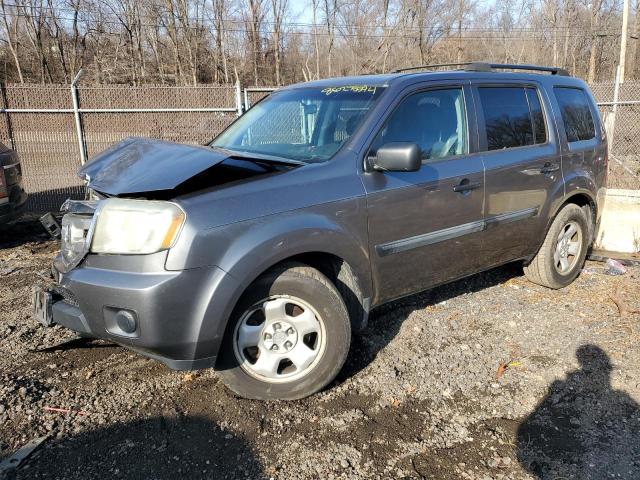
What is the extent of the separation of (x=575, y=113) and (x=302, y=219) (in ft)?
11.3

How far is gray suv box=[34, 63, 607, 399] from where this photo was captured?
273cm

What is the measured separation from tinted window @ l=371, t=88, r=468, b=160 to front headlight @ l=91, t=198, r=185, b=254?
1409mm

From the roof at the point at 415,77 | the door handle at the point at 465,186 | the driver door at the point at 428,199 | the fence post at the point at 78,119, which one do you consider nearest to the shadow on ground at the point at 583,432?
the driver door at the point at 428,199

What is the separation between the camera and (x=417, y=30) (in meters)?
37.2

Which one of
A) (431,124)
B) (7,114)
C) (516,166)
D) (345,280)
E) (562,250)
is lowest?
(562,250)

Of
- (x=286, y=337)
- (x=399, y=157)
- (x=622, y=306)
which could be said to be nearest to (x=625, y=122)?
(x=622, y=306)

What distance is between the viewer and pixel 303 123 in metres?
3.91

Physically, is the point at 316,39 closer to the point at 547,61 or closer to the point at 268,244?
the point at 547,61

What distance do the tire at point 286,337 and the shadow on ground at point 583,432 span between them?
1179mm

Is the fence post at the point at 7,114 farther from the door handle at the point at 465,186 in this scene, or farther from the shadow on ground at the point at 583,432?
the shadow on ground at the point at 583,432

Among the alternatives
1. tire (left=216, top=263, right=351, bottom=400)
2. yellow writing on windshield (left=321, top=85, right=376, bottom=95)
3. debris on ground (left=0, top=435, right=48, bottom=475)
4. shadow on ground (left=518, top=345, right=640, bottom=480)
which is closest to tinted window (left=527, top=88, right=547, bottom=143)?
yellow writing on windshield (left=321, top=85, right=376, bottom=95)

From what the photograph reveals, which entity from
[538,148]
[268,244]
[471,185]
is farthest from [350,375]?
[538,148]

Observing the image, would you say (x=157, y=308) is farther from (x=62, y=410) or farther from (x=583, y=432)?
(x=583, y=432)

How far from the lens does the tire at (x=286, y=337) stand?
3.00 m
